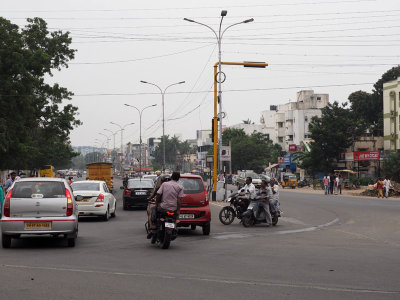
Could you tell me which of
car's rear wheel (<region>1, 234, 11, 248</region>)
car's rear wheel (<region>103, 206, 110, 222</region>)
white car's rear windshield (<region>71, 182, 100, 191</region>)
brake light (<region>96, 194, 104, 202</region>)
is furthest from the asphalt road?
white car's rear windshield (<region>71, 182, 100, 191</region>)

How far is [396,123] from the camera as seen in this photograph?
219ft

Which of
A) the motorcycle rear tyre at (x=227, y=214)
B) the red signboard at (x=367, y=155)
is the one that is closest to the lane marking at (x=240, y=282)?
the motorcycle rear tyre at (x=227, y=214)

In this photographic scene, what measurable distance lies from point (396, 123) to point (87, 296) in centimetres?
6366

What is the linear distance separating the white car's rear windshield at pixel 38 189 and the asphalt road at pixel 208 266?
1110mm

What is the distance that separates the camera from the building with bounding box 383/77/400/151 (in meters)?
66.3

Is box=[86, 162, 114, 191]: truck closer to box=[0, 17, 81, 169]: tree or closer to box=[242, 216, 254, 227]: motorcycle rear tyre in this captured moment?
box=[0, 17, 81, 169]: tree

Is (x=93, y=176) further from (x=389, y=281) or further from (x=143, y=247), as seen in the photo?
(x=389, y=281)

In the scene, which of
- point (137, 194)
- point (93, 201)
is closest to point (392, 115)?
point (137, 194)

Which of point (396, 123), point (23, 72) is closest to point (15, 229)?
point (23, 72)

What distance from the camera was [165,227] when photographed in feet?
41.7

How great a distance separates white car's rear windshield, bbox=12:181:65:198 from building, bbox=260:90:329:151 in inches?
4003

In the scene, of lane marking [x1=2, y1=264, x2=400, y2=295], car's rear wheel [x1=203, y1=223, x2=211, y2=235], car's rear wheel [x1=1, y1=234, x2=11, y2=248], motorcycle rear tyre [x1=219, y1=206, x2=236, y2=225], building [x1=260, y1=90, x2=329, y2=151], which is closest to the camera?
lane marking [x1=2, y1=264, x2=400, y2=295]

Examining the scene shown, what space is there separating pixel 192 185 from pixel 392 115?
55.2 metres

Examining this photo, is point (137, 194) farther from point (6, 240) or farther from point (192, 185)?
point (6, 240)
